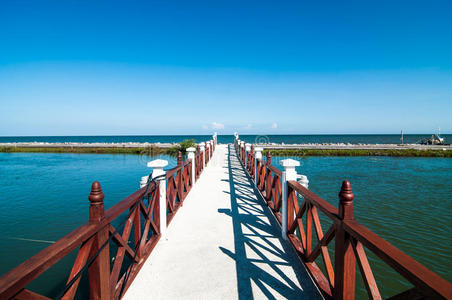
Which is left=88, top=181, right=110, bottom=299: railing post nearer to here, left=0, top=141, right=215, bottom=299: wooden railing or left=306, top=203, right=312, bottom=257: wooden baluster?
left=0, top=141, right=215, bottom=299: wooden railing

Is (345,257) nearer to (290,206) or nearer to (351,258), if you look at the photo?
(351,258)

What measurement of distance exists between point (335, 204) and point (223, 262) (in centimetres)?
631

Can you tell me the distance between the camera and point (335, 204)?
26.6ft

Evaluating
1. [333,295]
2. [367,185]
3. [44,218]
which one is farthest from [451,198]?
[44,218]

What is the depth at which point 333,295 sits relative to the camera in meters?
2.26

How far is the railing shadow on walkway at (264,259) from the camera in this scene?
2542 mm

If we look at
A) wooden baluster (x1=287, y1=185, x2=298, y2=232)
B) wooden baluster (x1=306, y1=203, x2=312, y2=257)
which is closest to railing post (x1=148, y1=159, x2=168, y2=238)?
wooden baluster (x1=287, y1=185, x2=298, y2=232)

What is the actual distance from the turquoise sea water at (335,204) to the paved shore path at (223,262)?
200 centimetres

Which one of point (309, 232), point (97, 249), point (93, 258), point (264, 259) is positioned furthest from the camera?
point (264, 259)

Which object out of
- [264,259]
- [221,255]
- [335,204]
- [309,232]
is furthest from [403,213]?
[221,255]

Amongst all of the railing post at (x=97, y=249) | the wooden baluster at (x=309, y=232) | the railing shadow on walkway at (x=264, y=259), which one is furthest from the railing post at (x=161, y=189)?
the wooden baluster at (x=309, y=232)

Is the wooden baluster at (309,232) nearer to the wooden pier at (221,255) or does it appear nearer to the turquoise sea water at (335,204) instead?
the wooden pier at (221,255)

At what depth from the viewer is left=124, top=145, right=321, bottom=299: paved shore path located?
253 centimetres

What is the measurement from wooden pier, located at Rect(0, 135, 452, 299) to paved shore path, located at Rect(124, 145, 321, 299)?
0.01 metres
